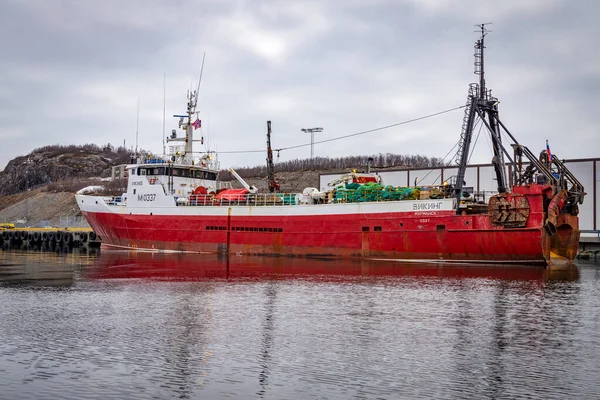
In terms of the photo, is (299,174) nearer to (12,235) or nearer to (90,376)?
(12,235)

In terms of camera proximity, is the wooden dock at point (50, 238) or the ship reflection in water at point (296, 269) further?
the wooden dock at point (50, 238)

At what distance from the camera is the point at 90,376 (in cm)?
1135

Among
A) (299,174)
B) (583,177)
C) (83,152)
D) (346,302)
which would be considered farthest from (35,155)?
(346,302)

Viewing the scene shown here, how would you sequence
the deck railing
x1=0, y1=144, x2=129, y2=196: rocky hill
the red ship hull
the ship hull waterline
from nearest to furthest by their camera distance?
the red ship hull, the ship hull waterline, the deck railing, x1=0, y1=144, x2=129, y2=196: rocky hill

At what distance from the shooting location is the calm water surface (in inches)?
433

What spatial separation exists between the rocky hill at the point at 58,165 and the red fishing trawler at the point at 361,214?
78.4 metres

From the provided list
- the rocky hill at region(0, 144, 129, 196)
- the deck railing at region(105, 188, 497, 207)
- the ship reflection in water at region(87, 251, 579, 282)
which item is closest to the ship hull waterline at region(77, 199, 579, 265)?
the ship reflection in water at region(87, 251, 579, 282)

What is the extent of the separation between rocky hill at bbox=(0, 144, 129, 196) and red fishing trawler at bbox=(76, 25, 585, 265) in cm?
7844

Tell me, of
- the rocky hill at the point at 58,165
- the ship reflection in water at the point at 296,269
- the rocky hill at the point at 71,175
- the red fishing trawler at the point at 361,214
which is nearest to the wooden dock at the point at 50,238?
the red fishing trawler at the point at 361,214

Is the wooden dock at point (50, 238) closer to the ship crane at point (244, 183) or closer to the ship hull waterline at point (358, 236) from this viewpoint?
the ship hull waterline at point (358, 236)

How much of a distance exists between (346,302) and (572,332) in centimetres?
702

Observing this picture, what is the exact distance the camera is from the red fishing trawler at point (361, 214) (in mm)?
32125

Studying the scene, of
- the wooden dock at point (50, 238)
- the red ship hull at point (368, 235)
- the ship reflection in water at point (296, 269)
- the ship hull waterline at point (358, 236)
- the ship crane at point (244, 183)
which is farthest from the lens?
the wooden dock at point (50, 238)

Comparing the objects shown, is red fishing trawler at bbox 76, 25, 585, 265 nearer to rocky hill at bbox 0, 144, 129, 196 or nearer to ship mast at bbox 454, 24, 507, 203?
ship mast at bbox 454, 24, 507, 203
